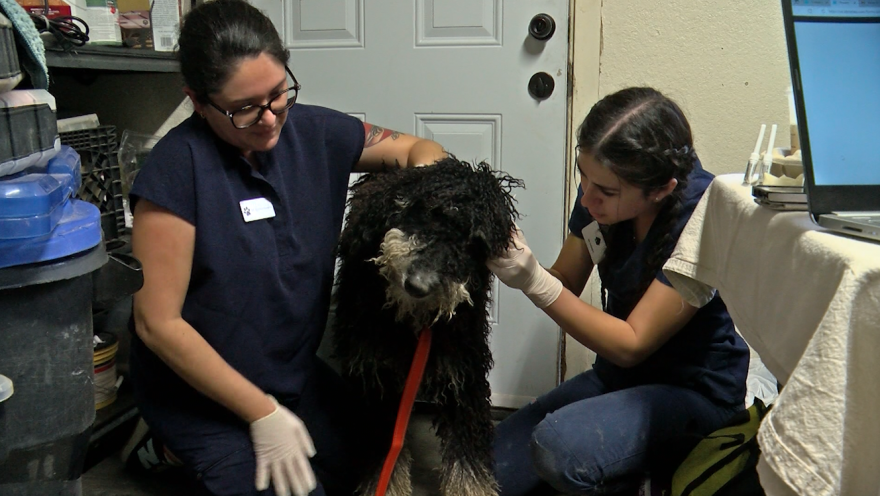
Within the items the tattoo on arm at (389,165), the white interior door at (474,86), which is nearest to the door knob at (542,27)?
the white interior door at (474,86)

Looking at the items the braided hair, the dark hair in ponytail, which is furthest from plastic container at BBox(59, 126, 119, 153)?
the braided hair

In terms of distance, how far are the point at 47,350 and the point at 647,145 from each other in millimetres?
1129

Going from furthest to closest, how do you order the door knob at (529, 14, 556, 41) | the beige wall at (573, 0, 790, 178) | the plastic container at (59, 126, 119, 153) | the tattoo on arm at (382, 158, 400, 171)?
the door knob at (529, 14, 556, 41)
the beige wall at (573, 0, 790, 178)
the plastic container at (59, 126, 119, 153)
the tattoo on arm at (382, 158, 400, 171)

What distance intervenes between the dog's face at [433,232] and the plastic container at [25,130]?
0.56 meters

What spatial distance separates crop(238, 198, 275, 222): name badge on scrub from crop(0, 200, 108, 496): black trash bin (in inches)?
15.6

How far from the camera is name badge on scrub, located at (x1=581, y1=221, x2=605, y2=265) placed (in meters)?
1.60

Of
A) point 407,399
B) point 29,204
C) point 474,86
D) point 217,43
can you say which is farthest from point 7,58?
point 474,86

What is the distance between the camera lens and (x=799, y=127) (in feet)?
2.64

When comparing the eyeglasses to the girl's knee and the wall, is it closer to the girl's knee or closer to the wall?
the girl's knee

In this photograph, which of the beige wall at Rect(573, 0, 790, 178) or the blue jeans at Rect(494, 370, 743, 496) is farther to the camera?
the beige wall at Rect(573, 0, 790, 178)

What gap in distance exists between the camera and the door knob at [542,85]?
2043 mm

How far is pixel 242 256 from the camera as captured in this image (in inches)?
52.2

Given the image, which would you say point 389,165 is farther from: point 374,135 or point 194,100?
point 194,100

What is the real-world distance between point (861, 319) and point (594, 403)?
0.94 metres
